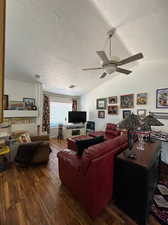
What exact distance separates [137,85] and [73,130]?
373 cm

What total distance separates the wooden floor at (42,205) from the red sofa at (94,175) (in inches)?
5.2

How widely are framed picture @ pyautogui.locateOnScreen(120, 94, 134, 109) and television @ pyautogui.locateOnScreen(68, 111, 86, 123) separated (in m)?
2.20

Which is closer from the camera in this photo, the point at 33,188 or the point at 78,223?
the point at 78,223

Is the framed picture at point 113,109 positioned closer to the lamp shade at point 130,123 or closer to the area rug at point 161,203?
the area rug at point 161,203

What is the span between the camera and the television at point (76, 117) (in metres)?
5.75

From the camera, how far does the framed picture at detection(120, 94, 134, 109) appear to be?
4355 mm

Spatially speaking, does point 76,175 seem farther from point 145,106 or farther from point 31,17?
point 145,106

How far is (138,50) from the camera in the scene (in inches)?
120

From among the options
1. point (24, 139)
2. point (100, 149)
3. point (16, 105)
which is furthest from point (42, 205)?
point (16, 105)

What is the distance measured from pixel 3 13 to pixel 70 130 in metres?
5.17

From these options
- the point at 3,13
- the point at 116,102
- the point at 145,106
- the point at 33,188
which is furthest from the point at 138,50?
the point at 33,188

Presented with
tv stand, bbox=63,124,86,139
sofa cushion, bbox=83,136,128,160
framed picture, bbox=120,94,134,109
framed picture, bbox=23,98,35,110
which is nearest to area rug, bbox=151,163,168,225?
sofa cushion, bbox=83,136,128,160

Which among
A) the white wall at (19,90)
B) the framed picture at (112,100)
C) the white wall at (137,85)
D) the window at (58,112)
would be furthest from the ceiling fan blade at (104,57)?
the window at (58,112)

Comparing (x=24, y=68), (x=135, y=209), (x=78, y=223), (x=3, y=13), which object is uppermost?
(x=24, y=68)
